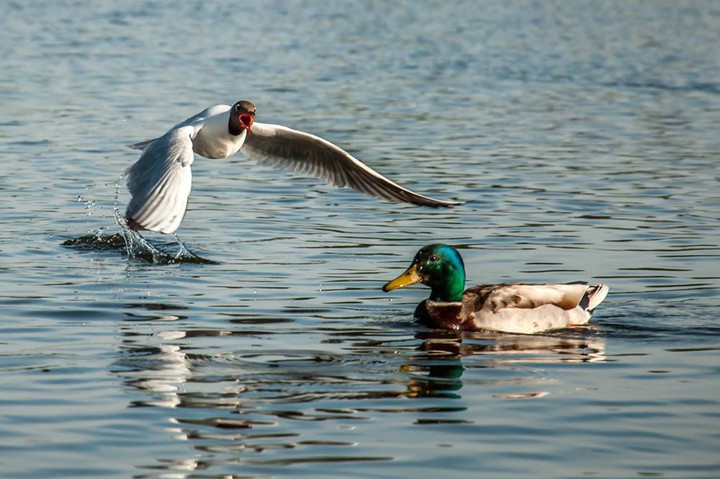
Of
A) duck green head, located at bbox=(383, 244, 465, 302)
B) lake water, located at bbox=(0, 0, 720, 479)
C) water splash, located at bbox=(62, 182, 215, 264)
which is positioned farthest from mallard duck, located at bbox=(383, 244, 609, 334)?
water splash, located at bbox=(62, 182, 215, 264)

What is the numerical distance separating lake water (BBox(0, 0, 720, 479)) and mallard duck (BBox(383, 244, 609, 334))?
0.18 meters

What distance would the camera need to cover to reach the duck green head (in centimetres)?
1149

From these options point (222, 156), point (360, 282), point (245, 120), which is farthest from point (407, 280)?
point (222, 156)

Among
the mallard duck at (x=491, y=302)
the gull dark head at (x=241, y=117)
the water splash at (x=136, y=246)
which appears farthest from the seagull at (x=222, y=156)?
the water splash at (x=136, y=246)

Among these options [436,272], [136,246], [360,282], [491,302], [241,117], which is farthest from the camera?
[136,246]

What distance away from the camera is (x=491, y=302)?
37.3 ft

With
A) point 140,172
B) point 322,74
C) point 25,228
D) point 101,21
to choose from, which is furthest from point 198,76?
point 140,172

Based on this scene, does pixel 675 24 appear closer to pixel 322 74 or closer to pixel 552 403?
pixel 322 74

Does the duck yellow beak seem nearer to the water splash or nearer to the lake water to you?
the lake water

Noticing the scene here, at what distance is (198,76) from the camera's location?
30047 mm

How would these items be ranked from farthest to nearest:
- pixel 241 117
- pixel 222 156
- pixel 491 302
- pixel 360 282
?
1. pixel 222 156
2. pixel 241 117
3. pixel 360 282
4. pixel 491 302

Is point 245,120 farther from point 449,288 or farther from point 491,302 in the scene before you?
point 491,302

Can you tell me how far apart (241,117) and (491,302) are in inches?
123

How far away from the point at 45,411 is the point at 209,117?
216 inches
